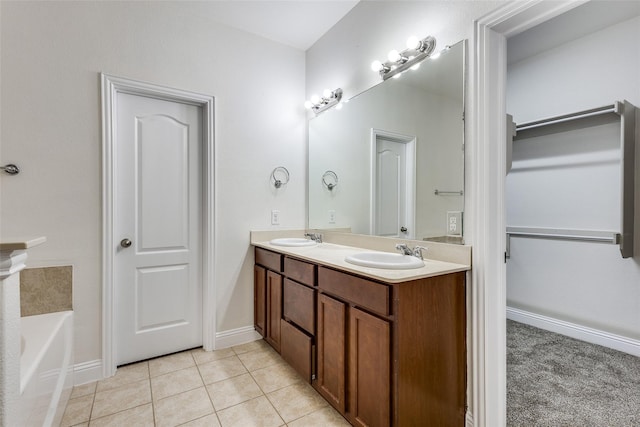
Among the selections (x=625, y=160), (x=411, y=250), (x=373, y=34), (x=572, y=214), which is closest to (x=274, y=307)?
(x=411, y=250)

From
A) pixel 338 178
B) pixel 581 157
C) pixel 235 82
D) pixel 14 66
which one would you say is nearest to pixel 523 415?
pixel 338 178

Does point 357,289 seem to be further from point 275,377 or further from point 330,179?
point 330,179

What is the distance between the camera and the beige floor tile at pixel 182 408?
1593 millimetres

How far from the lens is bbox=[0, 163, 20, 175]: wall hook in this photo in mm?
1725

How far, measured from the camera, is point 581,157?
8.48 ft

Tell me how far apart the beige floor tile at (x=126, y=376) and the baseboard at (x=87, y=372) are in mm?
58

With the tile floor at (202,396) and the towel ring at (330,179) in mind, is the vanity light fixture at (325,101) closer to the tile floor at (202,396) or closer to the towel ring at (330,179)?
the towel ring at (330,179)

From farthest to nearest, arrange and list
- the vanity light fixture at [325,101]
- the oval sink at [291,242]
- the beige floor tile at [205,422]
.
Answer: the vanity light fixture at [325,101]
the oval sink at [291,242]
the beige floor tile at [205,422]

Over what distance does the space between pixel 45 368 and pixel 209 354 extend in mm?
1185

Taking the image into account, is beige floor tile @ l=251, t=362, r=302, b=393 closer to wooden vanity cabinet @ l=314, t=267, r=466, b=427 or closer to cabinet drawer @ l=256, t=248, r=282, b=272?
A: wooden vanity cabinet @ l=314, t=267, r=466, b=427

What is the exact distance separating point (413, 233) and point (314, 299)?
0.73 metres

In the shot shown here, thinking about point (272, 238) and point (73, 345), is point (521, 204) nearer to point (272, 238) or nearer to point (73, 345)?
point (272, 238)

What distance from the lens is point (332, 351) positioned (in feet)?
5.21

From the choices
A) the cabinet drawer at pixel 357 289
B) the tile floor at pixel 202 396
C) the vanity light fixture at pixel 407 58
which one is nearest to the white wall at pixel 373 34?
the vanity light fixture at pixel 407 58
